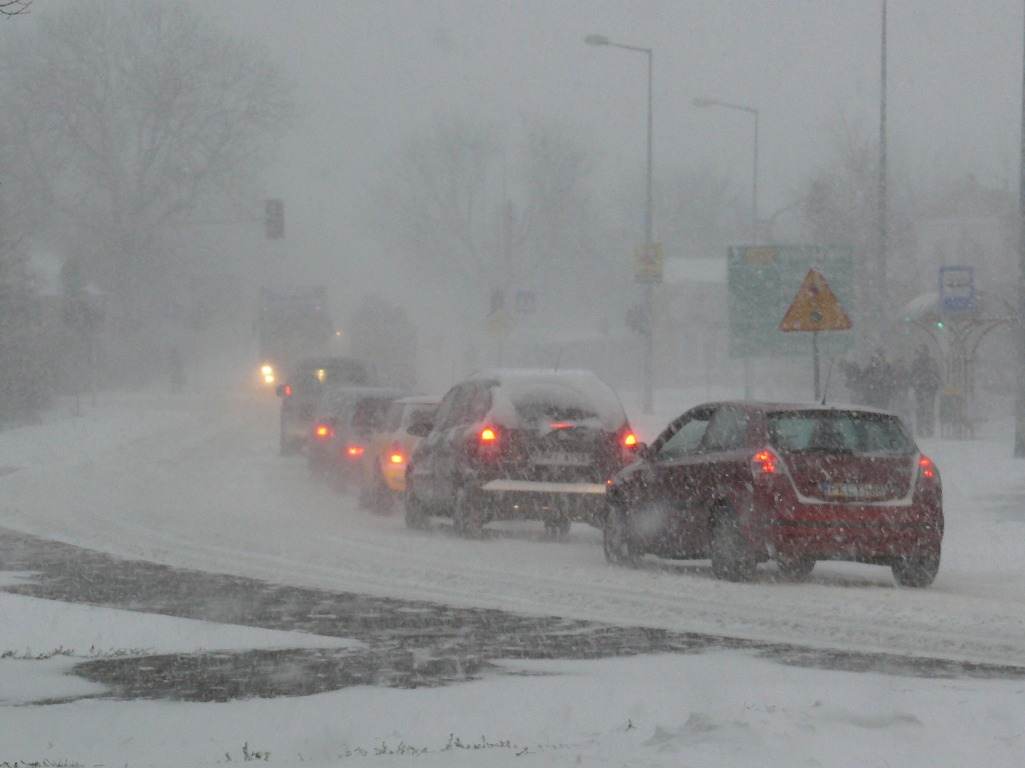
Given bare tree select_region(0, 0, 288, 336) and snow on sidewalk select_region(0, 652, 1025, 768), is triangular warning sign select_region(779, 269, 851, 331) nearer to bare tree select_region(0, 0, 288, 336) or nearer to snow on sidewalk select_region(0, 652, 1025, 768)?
snow on sidewalk select_region(0, 652, 1025, 768)

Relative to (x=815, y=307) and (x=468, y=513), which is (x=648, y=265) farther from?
(x=468, y=513)

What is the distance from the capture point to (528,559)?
16203 millimetres

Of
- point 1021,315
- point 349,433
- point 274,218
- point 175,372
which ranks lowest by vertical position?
point 175,372

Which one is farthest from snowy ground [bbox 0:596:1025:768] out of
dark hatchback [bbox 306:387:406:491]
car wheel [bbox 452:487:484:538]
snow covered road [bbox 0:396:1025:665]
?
dark hatchback [bbox 306:387:406:491]

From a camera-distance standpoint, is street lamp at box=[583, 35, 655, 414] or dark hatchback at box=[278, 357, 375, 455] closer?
dark hatchback at box=[278, 357, 375, 455]

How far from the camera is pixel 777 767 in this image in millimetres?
6508

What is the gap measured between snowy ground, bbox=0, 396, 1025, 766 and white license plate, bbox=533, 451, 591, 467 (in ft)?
2.72

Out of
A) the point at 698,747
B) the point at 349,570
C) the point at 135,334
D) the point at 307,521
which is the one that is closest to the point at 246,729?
the point at 698,747

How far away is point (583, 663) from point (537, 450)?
8.06 m

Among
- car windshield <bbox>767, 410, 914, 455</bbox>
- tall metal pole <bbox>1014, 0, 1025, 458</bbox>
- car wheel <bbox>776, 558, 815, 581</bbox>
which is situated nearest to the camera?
car windshield <bbox>767, 410, 914, 455</bbox>

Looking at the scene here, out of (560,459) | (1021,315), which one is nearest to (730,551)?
(560,459)

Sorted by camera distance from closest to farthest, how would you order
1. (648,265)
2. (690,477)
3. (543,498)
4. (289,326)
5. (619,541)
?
(690,477), (619,541), (543,498), (648,265), (289,326)

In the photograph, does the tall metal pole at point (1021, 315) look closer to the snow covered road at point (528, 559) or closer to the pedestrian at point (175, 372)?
the snow covered road at point (528, 559)

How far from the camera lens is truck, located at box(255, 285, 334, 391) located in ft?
205
